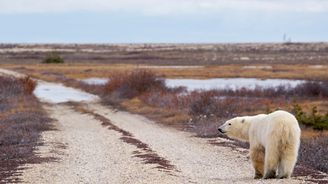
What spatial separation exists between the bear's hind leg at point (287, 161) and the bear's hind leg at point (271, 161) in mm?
115

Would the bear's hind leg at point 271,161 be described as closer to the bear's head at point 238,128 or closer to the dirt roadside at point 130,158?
the dirt roadside at point 130,158

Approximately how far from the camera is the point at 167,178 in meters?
14.7

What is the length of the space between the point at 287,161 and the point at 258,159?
3.49ft

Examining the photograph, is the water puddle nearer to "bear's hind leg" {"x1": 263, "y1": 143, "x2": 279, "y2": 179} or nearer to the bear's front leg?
the bear's front leg

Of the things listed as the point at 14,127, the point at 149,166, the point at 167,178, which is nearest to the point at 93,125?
the point at 14,127

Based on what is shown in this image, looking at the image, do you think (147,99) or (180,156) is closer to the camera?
(180,156)

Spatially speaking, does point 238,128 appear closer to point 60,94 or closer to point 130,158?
point 130,158

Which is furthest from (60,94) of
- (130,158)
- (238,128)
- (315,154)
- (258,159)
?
(258,159)

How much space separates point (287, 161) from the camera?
1359cm

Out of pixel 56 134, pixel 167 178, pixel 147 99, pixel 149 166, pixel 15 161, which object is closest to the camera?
pixel 167 178

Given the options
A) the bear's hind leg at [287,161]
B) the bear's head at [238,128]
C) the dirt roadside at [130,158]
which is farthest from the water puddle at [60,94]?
the bear's hind leg at [287,161]

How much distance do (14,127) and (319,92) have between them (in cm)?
2353

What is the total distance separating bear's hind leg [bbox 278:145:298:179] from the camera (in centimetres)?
1351

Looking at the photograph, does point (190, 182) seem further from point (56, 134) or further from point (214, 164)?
point (56, 134)
